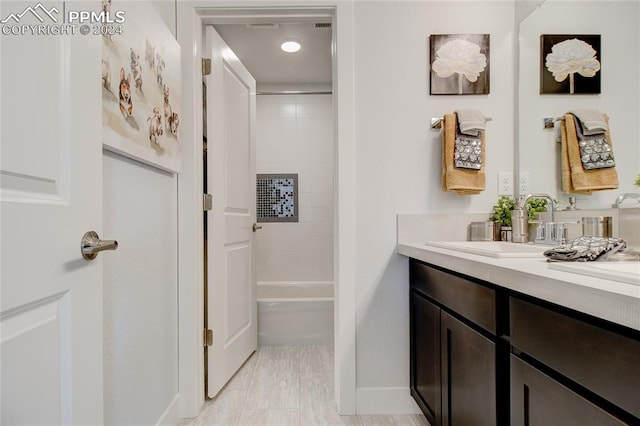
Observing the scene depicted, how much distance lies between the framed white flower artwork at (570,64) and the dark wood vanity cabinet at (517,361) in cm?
90

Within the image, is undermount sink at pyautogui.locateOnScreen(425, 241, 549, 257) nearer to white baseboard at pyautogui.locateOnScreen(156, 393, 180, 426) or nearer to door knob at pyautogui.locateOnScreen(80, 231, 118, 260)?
door knob at pyautogui.locateOnScreen(80, 231, 118, 260)

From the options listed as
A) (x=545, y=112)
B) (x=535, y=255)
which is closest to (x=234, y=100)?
(x=545, y=112)

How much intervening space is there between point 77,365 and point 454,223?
1595 mm

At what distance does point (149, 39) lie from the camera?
1341mm

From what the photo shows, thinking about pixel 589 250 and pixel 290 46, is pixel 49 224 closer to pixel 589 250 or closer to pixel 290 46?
pixel 589 250

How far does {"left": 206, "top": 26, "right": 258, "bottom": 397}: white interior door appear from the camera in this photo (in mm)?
1911

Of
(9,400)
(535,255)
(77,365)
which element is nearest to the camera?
(9,400)

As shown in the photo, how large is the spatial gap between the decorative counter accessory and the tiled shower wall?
9.18 feet

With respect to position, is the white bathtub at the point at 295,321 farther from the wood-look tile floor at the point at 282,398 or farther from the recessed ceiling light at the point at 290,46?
the recessed ceiling light at the point at 290,46

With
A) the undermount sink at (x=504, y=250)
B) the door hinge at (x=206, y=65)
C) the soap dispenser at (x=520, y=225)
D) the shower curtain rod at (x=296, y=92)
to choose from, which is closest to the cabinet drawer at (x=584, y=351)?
the undermount sink at (x=504, y=250)

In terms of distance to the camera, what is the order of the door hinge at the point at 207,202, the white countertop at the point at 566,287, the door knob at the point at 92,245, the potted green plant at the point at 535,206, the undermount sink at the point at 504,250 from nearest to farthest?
the white countertop at the point at 566,287, the door knob at the point at 92,245, the undermount sink at the point at 504,250, the potted green plant at the point at 535,206, the door hinge at the point at 207,202

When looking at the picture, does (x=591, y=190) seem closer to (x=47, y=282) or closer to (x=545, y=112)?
(x=545, y=112)

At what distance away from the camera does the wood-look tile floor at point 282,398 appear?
1.69 meters

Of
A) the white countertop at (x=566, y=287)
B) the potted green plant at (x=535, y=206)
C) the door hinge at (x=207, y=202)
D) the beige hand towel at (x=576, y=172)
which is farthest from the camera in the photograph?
the door hinge at (x=207, y=202)
